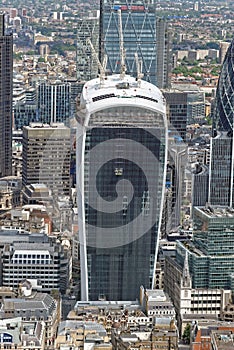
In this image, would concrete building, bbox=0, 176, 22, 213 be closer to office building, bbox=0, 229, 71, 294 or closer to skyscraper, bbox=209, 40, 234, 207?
skyscraper, bbox=209, 40, 234, 207

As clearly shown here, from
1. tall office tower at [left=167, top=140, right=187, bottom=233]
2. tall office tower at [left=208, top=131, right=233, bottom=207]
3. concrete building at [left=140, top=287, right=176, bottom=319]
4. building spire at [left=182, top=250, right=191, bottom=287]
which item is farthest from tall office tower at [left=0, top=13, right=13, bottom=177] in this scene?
concrete building at [left=140, top=287, right=176, bottom=319]

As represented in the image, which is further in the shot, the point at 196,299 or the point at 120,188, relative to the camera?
the point at 120,188

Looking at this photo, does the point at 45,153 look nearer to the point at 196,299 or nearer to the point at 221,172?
the point at 221,172

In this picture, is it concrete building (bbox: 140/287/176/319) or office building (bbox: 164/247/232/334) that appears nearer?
concrete building (bbox: 140/287/176/319)

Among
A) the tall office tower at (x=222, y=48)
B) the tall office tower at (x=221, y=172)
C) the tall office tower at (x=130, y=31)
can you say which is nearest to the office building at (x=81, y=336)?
the tall office tower at (x=221, y=172)

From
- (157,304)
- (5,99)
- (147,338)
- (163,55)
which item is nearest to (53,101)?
(163,55)

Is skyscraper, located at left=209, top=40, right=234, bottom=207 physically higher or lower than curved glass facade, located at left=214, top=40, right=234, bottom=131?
lower

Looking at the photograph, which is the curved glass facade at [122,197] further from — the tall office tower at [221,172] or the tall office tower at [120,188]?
the tall office tower at [221,172]

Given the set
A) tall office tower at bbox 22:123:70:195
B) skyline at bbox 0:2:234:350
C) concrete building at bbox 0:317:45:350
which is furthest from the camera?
tall office tower at bbox 22:123:70:195

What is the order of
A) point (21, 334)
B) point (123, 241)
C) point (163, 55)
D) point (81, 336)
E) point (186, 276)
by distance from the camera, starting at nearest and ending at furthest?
point (21, 334) < point (81, 336) < point (186, 276) < point (123, 241) < point (163, 55)
